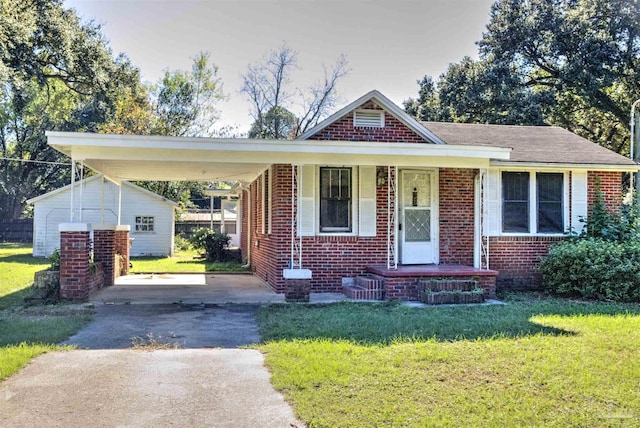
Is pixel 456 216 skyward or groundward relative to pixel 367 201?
groundward

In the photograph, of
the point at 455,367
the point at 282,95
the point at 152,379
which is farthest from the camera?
the point at 282,95

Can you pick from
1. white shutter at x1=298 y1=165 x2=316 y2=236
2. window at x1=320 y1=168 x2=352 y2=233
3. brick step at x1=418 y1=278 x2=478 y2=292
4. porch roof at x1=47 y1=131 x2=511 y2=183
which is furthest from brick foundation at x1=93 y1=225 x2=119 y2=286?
brick step at x1=418 y1=278 x2=478 y2=292

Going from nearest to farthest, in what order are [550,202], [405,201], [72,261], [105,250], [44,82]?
[72,261] → [405,201] → [550,202] → [105,250] → [44,82]

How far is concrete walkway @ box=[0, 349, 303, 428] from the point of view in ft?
13.5

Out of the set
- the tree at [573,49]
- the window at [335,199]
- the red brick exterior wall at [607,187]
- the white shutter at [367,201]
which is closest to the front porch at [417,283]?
the white shutter at [367,201]

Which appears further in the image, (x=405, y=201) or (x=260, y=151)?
(x=405, y=201)

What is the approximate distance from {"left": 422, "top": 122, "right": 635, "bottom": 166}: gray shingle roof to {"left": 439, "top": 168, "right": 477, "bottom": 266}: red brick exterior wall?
888 mm

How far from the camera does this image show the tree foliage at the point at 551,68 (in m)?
22.4

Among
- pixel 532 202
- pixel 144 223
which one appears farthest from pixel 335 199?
pixel 144 223

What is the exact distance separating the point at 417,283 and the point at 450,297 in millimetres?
666

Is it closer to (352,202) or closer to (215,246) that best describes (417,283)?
Answer: (352,202)

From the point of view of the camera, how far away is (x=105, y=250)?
12.2 metres

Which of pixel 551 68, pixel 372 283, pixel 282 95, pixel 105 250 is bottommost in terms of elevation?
pixel 372 283

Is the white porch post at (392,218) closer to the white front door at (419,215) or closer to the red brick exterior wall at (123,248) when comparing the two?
the white front door at (419,215)
